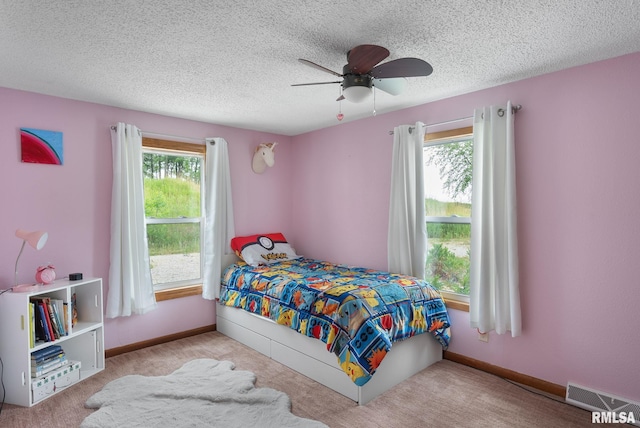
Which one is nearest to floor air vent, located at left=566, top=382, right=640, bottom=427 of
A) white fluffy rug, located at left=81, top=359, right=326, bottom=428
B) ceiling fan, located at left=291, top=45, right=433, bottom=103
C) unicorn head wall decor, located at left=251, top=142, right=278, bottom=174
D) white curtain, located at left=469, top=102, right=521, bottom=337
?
white curtain, located at left=469, top=102, right=521, bottom=337

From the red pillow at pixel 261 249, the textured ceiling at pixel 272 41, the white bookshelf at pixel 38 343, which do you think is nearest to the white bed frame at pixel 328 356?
the red pillow at pixel 261 249

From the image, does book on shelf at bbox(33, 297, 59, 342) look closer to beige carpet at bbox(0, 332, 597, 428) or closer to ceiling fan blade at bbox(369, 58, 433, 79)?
beige carpet at bbox(0, 332, 597, 428)

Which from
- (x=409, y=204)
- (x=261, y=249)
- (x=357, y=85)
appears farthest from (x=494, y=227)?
(x=261, y=249)

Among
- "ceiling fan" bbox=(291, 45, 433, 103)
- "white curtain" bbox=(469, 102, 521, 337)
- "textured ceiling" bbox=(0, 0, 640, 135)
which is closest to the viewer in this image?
"textured ceiling" bbox=(0, 0, 640, 135)

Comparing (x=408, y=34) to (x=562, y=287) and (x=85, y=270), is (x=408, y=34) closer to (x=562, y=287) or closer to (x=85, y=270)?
(x=562, y=287)

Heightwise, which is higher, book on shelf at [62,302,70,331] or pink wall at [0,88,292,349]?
pink wall at [0,88,292,349]

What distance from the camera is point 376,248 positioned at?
12.5 ft

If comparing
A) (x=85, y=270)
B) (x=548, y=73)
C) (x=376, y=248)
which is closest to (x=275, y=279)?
(x=376, y=248)

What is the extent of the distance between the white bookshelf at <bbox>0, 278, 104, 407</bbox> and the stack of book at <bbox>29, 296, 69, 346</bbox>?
0.03m

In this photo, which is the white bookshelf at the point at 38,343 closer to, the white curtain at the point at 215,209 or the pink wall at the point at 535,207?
the pink wall at the point at 535,207

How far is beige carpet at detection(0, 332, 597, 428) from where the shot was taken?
2283 millimetres

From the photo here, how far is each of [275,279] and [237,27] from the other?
2.16m

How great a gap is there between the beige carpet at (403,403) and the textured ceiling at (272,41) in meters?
2.35

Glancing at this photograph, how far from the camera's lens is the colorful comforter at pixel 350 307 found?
2.43 metres
